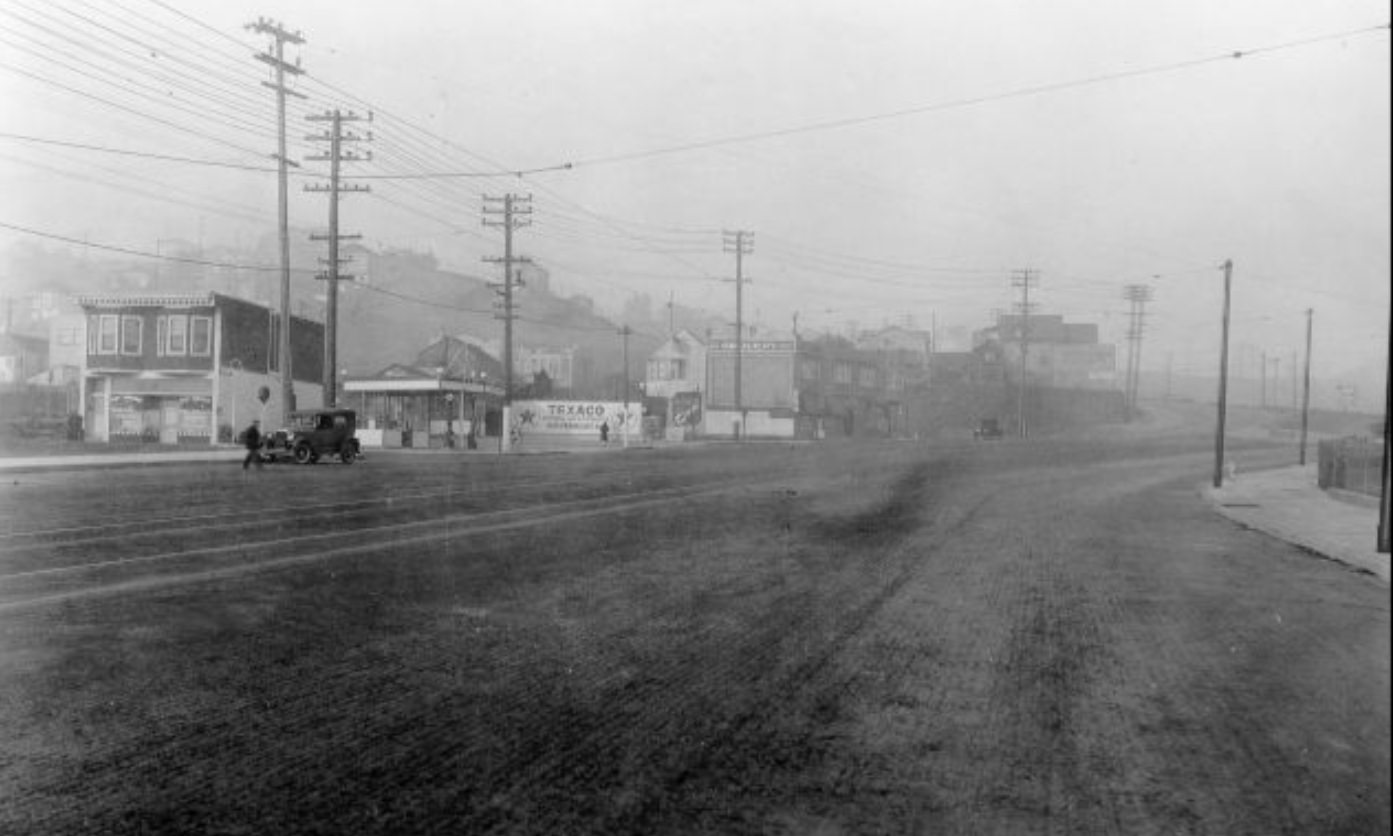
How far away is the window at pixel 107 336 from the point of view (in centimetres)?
4569

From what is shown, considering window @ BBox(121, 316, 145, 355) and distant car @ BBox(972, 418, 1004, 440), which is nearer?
window @ BBox(121, 316, 145, 355)

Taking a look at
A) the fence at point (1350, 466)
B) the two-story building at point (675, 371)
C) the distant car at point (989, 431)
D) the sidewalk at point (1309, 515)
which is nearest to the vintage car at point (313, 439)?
the sidewalk at point (1309, 515)

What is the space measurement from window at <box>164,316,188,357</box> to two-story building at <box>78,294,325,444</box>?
0.15ft

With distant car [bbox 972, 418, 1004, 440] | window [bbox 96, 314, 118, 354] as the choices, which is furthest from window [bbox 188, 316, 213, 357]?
distant car [bbox 972, 418, 1004, 440]

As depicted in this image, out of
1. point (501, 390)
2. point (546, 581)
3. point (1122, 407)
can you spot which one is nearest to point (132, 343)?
point (501, 390)

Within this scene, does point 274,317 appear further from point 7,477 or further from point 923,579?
point 923,579

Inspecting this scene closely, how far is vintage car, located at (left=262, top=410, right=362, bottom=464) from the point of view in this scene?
30.8 m

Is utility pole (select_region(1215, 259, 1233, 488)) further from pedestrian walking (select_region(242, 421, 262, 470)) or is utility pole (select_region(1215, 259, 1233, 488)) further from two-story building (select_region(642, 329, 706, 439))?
two-story building (select_region(642, 329, 706, 439))

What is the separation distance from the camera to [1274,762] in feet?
15.0

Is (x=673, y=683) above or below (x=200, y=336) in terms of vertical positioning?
below

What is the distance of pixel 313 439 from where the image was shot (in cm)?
3153

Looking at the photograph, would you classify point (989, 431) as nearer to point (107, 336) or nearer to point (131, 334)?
point (131, 334)

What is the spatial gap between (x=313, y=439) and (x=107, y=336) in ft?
69.2

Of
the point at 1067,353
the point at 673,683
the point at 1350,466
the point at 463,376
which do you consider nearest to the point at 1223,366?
the point at 1350,466
